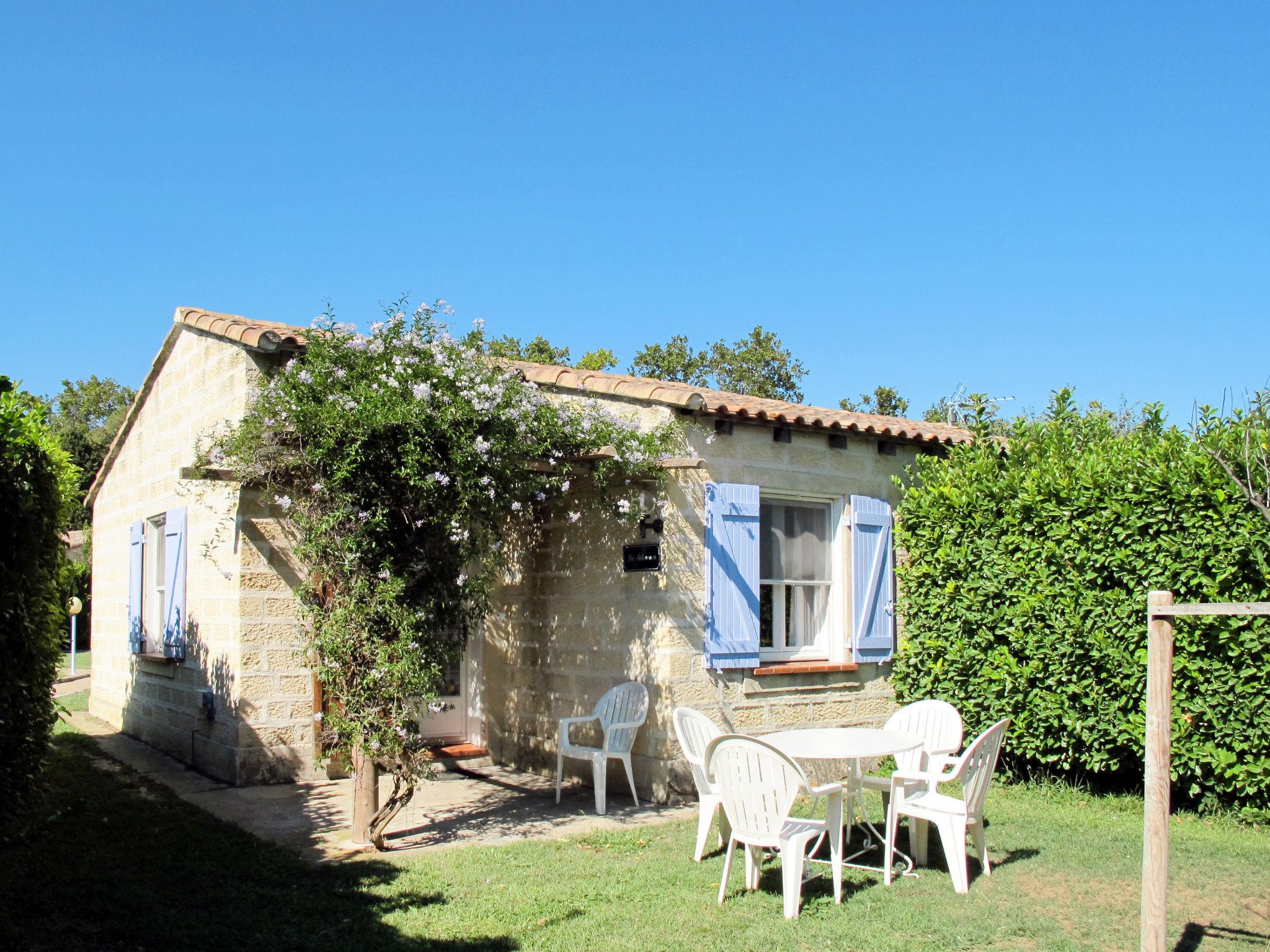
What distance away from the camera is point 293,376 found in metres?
6.32

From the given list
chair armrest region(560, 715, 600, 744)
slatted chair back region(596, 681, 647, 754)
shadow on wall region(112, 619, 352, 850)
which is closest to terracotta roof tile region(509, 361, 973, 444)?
slatted chair back region(596, 681, 647, 754)

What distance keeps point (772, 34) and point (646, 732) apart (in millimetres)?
6327

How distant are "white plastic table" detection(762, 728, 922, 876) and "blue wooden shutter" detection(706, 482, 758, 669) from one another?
1608mm

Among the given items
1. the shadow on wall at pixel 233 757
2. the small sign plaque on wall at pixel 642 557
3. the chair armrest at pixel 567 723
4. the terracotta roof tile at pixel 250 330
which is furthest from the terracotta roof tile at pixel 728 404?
the shadow on wall at pixel 233 757

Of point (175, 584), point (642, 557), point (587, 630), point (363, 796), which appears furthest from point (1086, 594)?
point (175, 584)

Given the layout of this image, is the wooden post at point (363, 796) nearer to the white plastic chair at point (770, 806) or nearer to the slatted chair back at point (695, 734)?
the slatted chair back at point (695, 734)

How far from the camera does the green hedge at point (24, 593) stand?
15.5 feet

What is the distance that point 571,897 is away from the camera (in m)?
5.28

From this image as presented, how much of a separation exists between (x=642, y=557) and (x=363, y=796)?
8.78 feet

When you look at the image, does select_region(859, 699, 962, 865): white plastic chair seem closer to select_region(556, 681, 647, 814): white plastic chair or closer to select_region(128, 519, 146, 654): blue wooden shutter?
select_region(556, 681, 647, 814): white plastic chair

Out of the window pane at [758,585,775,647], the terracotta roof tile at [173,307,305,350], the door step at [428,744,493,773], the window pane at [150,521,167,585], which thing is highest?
the terracotta roof tile at [173,307,305,350]

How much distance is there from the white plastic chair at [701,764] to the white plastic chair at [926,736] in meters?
0.95

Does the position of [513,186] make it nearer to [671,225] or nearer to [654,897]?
[671,225]

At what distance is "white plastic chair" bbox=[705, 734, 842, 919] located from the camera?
199 inches
